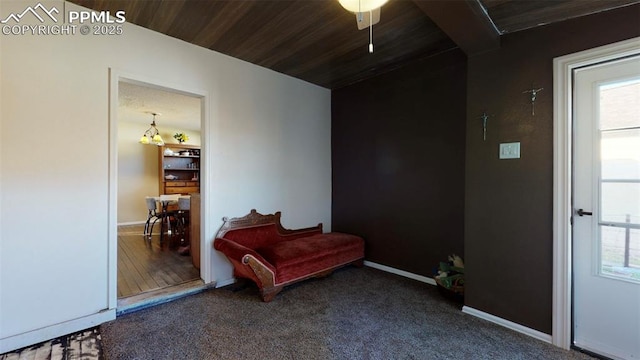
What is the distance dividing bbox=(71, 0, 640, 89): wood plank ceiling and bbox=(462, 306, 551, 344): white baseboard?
2.21 meters

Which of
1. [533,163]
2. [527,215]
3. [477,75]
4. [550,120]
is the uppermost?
[477,75]

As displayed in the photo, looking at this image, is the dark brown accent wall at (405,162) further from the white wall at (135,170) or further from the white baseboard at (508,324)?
the white wall at (135,170)

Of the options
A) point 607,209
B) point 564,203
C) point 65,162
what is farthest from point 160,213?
point 607,209

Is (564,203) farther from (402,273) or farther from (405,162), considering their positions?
(402,273)

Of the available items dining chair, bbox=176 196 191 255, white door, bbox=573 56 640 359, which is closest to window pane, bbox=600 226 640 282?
white door, bbox=573 56 640 359

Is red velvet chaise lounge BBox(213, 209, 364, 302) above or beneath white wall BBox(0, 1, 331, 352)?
beneath

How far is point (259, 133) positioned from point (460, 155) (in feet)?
7.44

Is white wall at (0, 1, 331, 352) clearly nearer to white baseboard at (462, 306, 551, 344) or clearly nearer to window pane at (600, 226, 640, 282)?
white baseboard at (462, 306, 551, 344)

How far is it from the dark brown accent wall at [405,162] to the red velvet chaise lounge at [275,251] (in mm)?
510

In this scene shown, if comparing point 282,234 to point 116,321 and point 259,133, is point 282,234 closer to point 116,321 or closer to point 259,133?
point 259,133

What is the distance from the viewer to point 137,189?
6.72m

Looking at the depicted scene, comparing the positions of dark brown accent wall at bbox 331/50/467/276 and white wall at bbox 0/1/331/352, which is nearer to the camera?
white wall at bbox 0/1/331/352

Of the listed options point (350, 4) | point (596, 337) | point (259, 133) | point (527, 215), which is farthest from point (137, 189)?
point (596, 337)

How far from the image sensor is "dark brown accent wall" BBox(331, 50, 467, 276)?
113 inches
